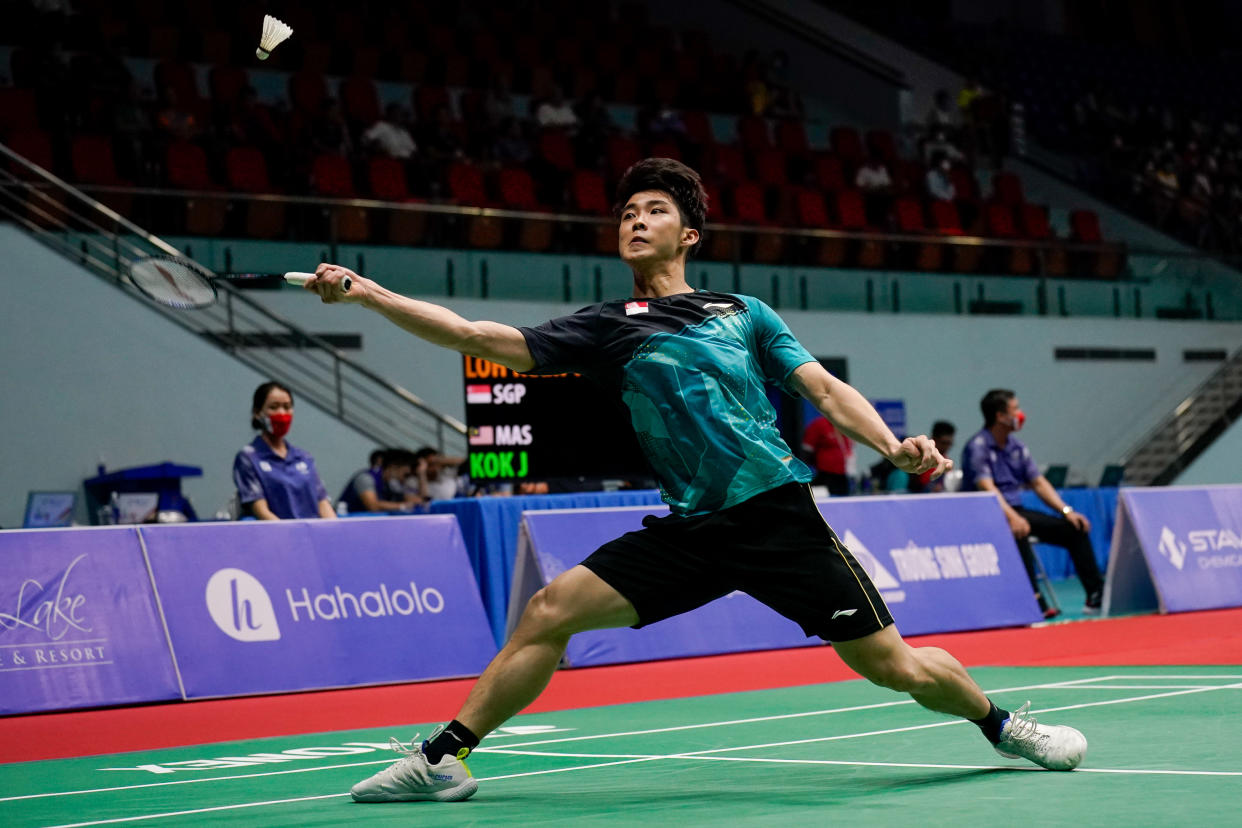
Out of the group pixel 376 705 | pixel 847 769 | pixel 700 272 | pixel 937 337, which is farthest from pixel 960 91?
pixel 847 769

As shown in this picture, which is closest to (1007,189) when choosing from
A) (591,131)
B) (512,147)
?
(591,131)

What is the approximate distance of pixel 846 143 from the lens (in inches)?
993

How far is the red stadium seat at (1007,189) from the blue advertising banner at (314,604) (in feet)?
55.6

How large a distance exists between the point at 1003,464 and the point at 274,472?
626cm

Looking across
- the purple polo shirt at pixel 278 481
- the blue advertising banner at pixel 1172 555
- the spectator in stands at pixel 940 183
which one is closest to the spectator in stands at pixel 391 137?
the spectator in stands at pixel 940 183

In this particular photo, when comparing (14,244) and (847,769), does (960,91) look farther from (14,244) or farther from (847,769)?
(847,769)

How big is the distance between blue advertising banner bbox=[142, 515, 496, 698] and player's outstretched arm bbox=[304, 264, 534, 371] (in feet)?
15.7

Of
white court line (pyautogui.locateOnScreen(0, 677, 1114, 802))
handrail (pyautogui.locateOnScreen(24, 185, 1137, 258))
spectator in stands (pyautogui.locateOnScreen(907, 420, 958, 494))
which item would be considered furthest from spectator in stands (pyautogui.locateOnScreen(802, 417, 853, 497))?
white court line (pyautogui.locateOnScreen(0, 677, 1114, 802))

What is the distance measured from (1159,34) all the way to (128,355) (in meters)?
27.0

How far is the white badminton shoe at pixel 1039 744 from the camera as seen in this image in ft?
17.2

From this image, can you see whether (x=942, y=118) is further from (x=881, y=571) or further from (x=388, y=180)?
(x=881, y=571)

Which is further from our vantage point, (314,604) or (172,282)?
(314,604)

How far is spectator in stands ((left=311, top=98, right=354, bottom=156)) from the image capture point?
19.0 metres

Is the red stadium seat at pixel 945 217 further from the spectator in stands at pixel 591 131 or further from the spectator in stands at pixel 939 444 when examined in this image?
the spectator in stands at pixel 939 444
